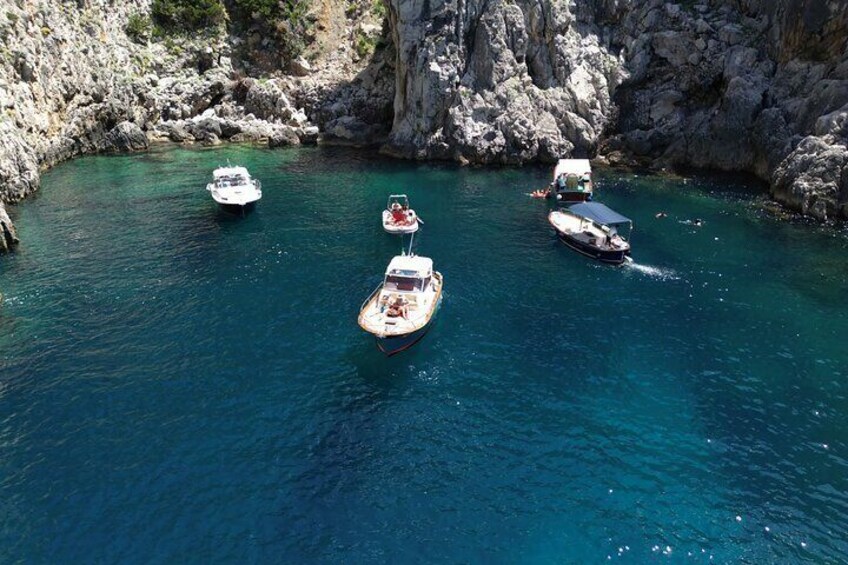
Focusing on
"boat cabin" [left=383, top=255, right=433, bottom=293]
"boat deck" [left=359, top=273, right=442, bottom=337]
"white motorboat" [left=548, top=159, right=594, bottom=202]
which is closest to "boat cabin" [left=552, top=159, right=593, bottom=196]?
"white motorboat" [left=548, top=159, right=594, bottom=202]

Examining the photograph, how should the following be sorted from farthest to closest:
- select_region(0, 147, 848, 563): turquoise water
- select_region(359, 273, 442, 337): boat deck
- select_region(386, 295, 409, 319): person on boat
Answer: select_region(386, 295, 409, 319): person on boat < select_region(359, 273, 442, 337): boat deck < select_region(0, 147, 848, 563): turquoise water

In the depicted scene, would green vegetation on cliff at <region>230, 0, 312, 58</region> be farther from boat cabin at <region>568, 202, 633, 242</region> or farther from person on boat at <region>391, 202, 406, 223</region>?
boat cabin at <region>568, 202, 633, 242</region>

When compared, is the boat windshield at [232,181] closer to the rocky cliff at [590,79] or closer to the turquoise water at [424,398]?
the turquoise water at [424,398]

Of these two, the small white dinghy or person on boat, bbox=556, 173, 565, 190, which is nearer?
the small white dinghy

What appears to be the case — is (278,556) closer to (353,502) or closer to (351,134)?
(353,502)

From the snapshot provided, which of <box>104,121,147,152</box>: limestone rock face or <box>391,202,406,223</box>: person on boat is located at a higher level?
<box>104,121,147,152</box>: limestone rock face

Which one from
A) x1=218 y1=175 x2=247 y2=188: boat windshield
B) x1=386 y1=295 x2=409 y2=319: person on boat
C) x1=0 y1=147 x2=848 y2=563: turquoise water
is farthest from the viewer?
x1=218 y1=175 x2=247 y2=188: boat windshield

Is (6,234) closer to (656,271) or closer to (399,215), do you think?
(399,215)

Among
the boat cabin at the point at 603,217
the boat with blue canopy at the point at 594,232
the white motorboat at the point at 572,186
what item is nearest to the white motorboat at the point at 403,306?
the boat with blue canopy at the point at 594,232
